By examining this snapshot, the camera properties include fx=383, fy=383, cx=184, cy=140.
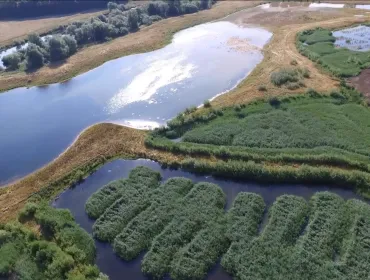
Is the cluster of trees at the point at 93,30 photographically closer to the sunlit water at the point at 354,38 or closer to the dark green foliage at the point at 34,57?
the dark green foliage at the point at 34,57

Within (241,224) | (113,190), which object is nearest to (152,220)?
(113,190)

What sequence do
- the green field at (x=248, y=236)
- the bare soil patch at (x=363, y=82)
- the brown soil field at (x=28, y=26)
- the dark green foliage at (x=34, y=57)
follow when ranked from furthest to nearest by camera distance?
the brown soil field at (x=28, y=26) → the dark green foliage at (x=34, y=57) → the bare soil patch at (x=363, y=82) → the green field at (x=248, y=236)

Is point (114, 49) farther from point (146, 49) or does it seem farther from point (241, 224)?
point (241, 224)

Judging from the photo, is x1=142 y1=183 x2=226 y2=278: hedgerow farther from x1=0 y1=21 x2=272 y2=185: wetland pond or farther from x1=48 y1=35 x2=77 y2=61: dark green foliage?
x1=48 y1=35 x2=77 y2=61: dark green foliage

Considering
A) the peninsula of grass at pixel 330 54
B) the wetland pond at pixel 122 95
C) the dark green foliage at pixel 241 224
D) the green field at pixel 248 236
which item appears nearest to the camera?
the green field at pixel 248 236

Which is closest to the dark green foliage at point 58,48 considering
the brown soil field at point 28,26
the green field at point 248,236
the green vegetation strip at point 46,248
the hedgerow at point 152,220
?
the brown soil field at point 28,26
